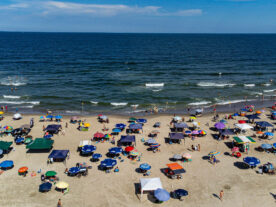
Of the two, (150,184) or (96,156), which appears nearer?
(150,184)

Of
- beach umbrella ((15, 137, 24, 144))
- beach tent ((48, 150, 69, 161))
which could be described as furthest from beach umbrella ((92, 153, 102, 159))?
beach umbrella ((15, 137, 24, 144))

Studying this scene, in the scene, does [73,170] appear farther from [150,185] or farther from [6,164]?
[150,185]

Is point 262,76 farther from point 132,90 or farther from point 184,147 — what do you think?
point 184,147

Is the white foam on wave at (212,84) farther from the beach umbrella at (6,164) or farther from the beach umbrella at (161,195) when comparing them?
the beach umbrella at (6,164)

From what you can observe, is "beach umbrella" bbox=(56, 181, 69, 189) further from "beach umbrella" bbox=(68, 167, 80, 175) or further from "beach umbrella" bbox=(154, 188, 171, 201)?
"beach umbrella" bbox=(154, 188, 171, 201)

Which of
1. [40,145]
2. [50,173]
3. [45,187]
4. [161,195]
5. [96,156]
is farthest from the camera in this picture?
[40,145]

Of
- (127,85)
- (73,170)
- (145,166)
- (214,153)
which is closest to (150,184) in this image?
(145,166)

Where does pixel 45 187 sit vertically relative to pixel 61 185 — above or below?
below

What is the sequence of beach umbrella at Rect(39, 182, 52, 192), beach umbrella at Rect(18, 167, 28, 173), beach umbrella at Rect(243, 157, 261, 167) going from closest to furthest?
beach umbrella at Rect(39, 182, 52, 192)
beach umbrella at Rect(18, 167, 28, 173)
beach umbrella at Rect(243, 157, 261, 167)

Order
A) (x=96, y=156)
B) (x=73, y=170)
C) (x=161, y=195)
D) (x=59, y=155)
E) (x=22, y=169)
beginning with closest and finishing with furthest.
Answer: (x=161, y=195)
(x=73, y=170)
(x=22, y=169)
(x=59, y=155)
(x=96, y=156)
